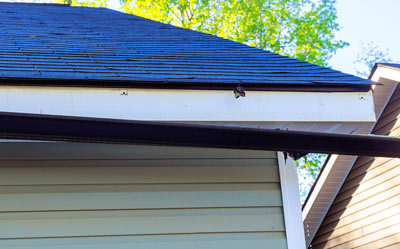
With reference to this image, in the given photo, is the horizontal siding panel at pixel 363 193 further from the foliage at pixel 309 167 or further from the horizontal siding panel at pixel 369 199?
the foliage at pixel 309 167

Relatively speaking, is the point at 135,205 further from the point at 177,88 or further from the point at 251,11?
the point at 251,11

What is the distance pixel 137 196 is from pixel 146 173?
0.15 metres

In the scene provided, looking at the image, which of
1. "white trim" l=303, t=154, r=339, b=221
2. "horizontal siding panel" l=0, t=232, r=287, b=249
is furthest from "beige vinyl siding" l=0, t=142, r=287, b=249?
"white trim" l=303, t=154, r=339, b=221

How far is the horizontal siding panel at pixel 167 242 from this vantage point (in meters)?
3.35

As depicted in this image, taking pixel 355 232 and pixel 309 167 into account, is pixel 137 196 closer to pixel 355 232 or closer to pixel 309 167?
pixel 355 232

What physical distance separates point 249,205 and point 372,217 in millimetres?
5156

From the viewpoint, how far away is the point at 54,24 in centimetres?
567

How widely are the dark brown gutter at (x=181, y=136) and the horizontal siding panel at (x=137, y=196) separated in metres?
0.38

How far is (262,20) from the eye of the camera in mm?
19719

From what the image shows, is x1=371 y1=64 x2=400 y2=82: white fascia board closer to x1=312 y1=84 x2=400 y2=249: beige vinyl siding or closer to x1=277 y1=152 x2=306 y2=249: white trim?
x1=312 y1=84 x2=400 y2=249: beige vinyl siding

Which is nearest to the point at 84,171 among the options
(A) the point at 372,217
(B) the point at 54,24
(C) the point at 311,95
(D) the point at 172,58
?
(D) the point at 172,58

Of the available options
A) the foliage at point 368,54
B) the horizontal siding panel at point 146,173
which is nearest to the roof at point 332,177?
the horizontal siding panel at point 146,173

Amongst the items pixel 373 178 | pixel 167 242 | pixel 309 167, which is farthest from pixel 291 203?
pixel 309 167

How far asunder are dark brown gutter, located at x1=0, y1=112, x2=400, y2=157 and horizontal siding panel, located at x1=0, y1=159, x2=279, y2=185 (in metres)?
0.37
